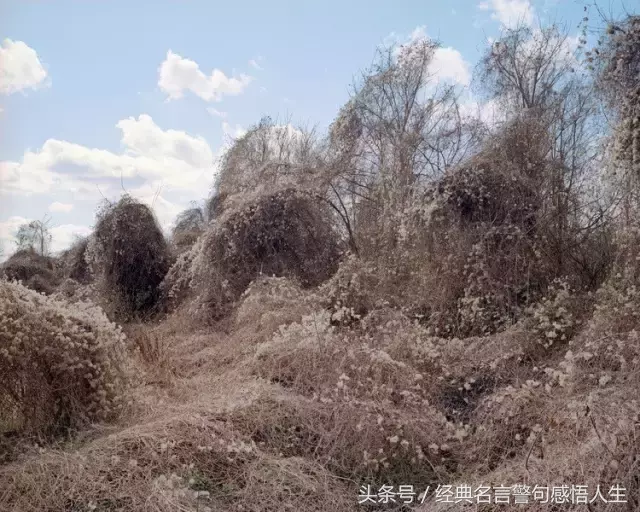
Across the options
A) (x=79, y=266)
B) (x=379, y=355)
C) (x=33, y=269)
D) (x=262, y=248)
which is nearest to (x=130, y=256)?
(x=262, y=248)

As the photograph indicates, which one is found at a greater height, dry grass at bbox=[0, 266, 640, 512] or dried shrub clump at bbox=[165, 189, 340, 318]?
dried shrub clump at bbox=[165, 189, 340, 318]

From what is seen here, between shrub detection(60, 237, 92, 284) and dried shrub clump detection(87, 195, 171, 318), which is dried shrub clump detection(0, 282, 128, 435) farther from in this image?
shrub detection(60, 237, 92, 284)

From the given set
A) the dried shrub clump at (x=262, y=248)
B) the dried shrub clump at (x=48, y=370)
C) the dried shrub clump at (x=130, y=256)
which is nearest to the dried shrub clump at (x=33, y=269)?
the dried shrub clump at (x=130, y=256)

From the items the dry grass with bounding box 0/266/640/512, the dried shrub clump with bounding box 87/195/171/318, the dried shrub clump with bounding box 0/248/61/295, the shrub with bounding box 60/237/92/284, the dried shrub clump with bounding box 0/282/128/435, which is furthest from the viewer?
the dried shrub clump with bounding box 0/248/61/295

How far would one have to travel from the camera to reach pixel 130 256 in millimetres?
10945

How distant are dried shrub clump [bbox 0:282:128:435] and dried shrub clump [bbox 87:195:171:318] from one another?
21.6 ft

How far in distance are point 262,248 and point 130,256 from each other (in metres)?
3.16

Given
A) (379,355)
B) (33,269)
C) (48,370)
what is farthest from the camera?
(33,269)

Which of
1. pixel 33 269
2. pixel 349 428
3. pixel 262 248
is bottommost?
pixel 349 428

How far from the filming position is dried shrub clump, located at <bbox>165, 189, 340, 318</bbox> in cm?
920

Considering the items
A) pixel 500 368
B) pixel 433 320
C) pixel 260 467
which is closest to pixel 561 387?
pixel 500 368

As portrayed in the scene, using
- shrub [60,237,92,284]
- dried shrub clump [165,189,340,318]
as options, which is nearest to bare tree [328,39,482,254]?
dried shrub clump [165,189,340,318]

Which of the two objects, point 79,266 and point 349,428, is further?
point 79,266

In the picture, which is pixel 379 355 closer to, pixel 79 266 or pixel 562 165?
pixel 562 165
